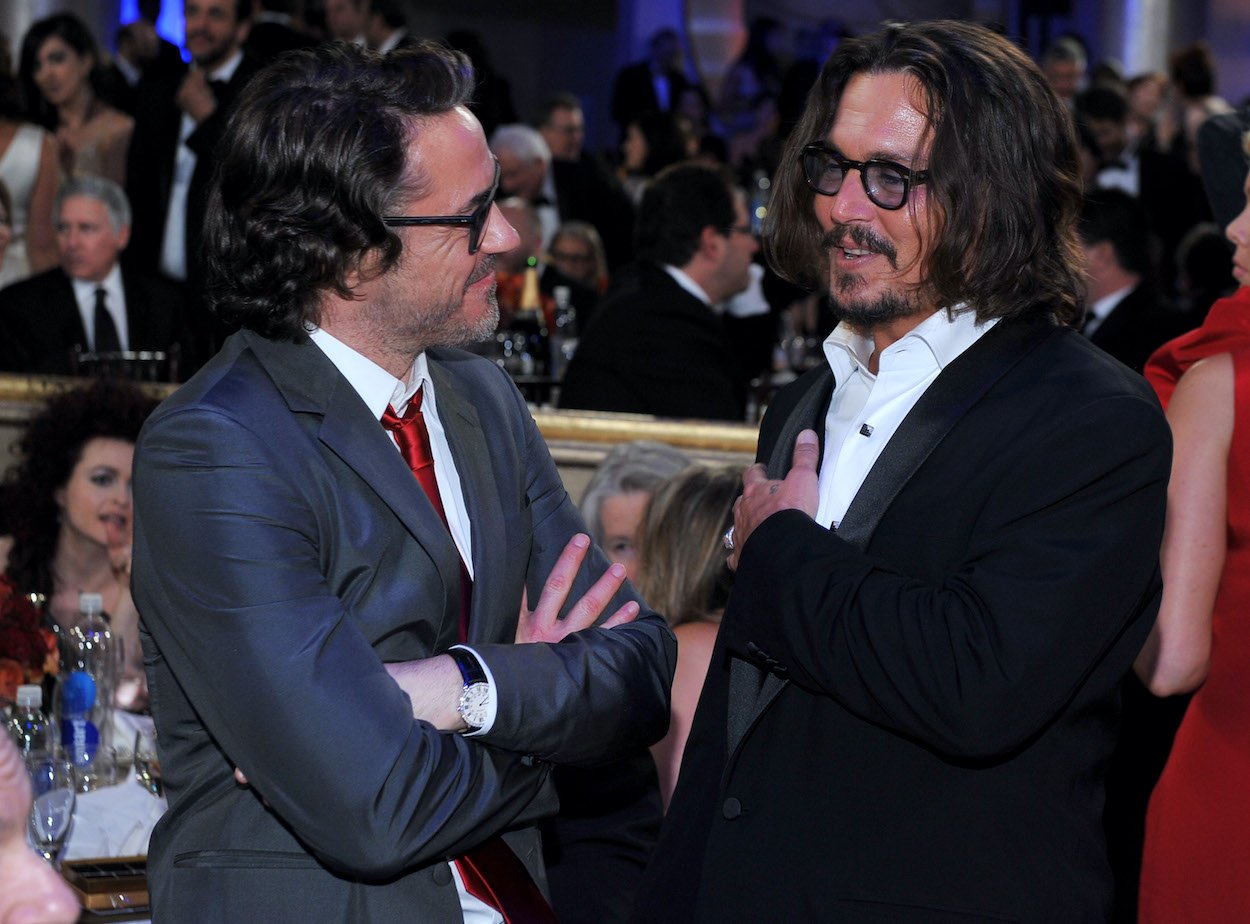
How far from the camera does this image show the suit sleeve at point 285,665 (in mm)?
1781

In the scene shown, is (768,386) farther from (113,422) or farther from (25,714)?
(25,714)

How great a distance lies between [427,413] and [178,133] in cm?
488

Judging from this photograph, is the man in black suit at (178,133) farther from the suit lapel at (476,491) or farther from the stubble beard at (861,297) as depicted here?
the stubble beard at (861,297)

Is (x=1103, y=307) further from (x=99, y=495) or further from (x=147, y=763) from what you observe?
(x=147, y=763)

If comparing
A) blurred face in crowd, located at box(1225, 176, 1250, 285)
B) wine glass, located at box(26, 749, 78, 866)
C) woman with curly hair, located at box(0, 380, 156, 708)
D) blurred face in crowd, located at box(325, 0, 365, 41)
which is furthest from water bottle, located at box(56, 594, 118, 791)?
blurred face in crowd, located at box(325, 0, 365, 41)

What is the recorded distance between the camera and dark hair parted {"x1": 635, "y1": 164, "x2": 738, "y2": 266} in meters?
6.02

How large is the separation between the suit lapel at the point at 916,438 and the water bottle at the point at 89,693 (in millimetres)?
1541

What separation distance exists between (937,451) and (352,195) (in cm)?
74

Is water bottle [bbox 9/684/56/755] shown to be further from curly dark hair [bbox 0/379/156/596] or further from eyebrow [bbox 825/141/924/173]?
eyebrow [bbox 825/141/924/173]

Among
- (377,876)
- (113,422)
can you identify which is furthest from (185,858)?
(113,422)

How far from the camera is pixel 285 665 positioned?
1.78m

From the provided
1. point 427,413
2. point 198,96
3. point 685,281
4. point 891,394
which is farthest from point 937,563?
point 198,96

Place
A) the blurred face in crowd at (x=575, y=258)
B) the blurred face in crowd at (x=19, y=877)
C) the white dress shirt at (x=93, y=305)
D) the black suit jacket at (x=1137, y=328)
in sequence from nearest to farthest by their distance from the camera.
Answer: the blurred face in crowd at (x=19, y=877)
the black suit jacket at (x=1137, y=328)
the white dress shirt at (x=93, y=305)
the blurred face in crowd at (x=575, y=258)

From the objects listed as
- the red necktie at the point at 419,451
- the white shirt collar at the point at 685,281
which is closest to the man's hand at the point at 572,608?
the red necktie at the point at 419,451
